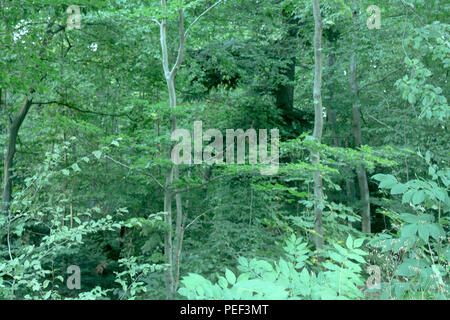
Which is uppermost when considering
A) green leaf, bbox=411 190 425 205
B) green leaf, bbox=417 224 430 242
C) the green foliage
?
green leaf, bbox=411 190 425 205

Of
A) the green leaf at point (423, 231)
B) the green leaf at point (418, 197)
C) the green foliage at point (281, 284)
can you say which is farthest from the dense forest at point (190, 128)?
the green foliage at point (281, 284)

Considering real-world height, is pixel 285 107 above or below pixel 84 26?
below

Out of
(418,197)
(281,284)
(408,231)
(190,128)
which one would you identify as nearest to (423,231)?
(408,231)

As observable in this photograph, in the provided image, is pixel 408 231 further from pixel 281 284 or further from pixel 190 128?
pixel 190 128

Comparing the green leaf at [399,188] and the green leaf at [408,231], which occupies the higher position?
the green leaf at [399,188]

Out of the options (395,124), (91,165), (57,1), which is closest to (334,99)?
(395,124)

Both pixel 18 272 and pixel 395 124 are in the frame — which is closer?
pixel 18 272

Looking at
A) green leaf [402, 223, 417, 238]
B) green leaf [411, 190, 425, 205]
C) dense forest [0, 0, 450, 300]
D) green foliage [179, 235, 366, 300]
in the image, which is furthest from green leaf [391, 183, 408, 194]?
dense forest [0, 0, 450, 300]

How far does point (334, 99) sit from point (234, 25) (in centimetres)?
429

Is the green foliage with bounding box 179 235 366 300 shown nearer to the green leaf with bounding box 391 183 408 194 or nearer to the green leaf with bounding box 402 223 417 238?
the green leaf with bounding box 402 223 417 238

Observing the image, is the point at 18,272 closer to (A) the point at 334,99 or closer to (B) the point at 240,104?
(B) the point at 240,104

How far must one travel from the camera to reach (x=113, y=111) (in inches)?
380

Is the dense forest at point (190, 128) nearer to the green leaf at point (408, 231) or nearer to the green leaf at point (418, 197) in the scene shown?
the green leaf at point (418, 197)

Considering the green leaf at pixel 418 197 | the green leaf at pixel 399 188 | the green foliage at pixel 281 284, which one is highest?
the green leaf at pixel 399 188
